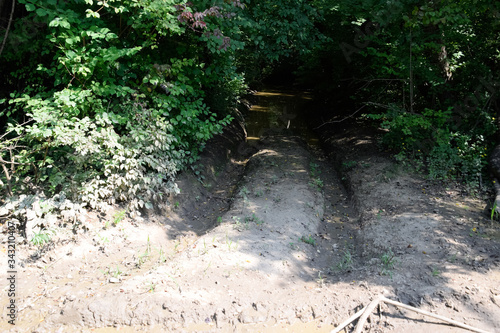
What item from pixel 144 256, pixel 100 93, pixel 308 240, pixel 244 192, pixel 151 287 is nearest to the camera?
pixel 151 287

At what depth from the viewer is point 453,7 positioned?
7.16m

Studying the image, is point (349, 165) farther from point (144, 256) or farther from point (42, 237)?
point (42, 237)

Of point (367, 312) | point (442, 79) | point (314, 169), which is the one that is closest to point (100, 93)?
point (367, 312)

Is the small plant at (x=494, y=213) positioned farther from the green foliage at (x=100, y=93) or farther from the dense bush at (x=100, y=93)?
the green foliage at (x=100, y=93)

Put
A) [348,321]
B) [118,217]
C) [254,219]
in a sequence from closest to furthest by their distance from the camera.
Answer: [348,321] → [118,217] → [254,219]

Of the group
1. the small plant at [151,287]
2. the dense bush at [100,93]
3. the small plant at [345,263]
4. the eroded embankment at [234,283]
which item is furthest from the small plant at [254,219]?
the small plant at [151,287]

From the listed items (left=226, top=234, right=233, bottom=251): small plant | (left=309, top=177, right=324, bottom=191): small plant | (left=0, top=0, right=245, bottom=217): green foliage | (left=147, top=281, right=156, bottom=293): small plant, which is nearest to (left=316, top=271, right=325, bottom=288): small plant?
(left=226, top=234, right=233, bottom=251): small plant

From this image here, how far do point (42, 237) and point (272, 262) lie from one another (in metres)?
3.23

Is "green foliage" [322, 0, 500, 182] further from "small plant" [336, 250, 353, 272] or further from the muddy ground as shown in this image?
"small plant" [336, 250, 353, 272]

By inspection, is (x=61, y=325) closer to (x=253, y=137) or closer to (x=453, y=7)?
(x=453, y=7)

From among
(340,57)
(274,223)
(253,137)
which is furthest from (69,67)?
(340,57)

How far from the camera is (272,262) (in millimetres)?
5465

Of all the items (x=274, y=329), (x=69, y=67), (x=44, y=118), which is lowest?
(x=274, y=329)

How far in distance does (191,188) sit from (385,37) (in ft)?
19.3
